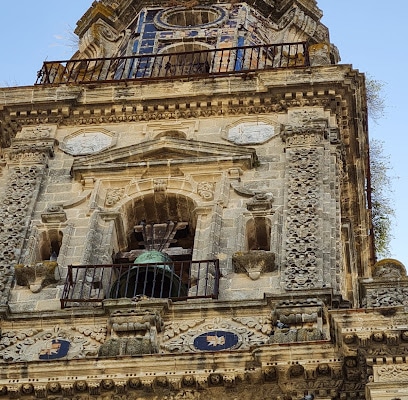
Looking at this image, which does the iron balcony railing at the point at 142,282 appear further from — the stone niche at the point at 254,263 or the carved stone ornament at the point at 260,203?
the carved stone ornament at the point at 260,203

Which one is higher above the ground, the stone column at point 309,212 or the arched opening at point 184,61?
the arched opening at point 184,61

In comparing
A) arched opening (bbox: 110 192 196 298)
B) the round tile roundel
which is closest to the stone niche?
arched opening (bbox: 110 192 196 298)

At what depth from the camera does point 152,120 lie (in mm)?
27875

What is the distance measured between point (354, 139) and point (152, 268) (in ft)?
22.0

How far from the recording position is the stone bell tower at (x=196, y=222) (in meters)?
19.5

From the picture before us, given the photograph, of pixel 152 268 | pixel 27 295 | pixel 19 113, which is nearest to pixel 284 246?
pixel 152 268

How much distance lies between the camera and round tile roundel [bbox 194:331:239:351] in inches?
829

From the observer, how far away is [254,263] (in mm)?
22984

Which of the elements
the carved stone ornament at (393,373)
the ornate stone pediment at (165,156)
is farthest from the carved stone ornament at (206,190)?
the carved stone ornament at (393,373)

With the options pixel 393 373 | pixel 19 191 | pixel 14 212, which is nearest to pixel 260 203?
pixel 14 212

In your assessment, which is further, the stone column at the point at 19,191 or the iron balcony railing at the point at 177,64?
the iron balcony railing at the point at 177,64

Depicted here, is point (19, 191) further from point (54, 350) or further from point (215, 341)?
point (215, 341)

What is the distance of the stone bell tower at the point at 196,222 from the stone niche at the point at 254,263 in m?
0.03

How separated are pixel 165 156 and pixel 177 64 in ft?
17.0
